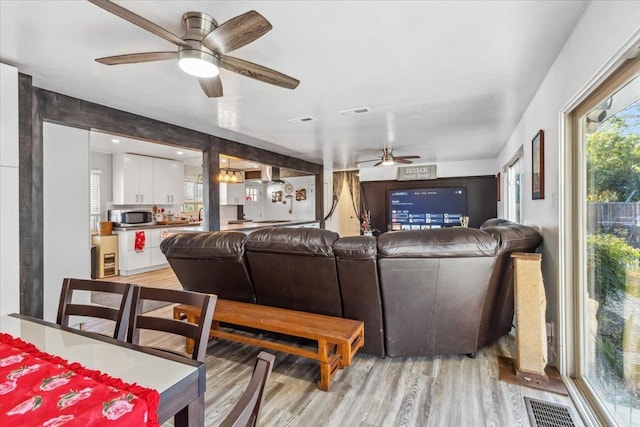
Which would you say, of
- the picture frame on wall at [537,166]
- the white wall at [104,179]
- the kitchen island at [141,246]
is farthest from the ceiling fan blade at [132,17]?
the white wall at [104,179]

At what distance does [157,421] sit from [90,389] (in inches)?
8.7

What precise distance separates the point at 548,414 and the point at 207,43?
2.91 metres

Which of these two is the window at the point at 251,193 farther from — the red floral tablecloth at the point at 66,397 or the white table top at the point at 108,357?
the red floral tablecloth at the point at 66,397

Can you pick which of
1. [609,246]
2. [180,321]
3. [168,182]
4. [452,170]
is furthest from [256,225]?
[609,246]

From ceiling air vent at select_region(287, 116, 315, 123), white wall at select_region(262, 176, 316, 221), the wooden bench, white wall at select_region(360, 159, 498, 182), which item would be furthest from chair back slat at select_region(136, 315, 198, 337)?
white wall at select_region(360, 159, 498, 182)

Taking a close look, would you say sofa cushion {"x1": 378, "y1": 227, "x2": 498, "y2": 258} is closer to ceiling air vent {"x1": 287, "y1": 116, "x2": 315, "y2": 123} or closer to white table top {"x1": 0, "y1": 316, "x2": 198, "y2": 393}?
white table top {"x1": 0, "y1": 316, "x2": 198, "y2": 393}

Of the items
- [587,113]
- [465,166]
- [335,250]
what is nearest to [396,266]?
[335,250]

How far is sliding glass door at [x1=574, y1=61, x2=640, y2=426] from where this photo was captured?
1.44 metres

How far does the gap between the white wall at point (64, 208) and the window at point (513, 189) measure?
5157 millimetres

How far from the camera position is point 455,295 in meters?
2.19

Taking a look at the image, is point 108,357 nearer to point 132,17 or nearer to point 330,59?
point 132,17

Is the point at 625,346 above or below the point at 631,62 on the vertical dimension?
below

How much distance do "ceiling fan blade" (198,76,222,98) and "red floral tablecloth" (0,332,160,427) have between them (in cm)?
181

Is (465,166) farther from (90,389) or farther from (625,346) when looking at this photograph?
(90,389)
